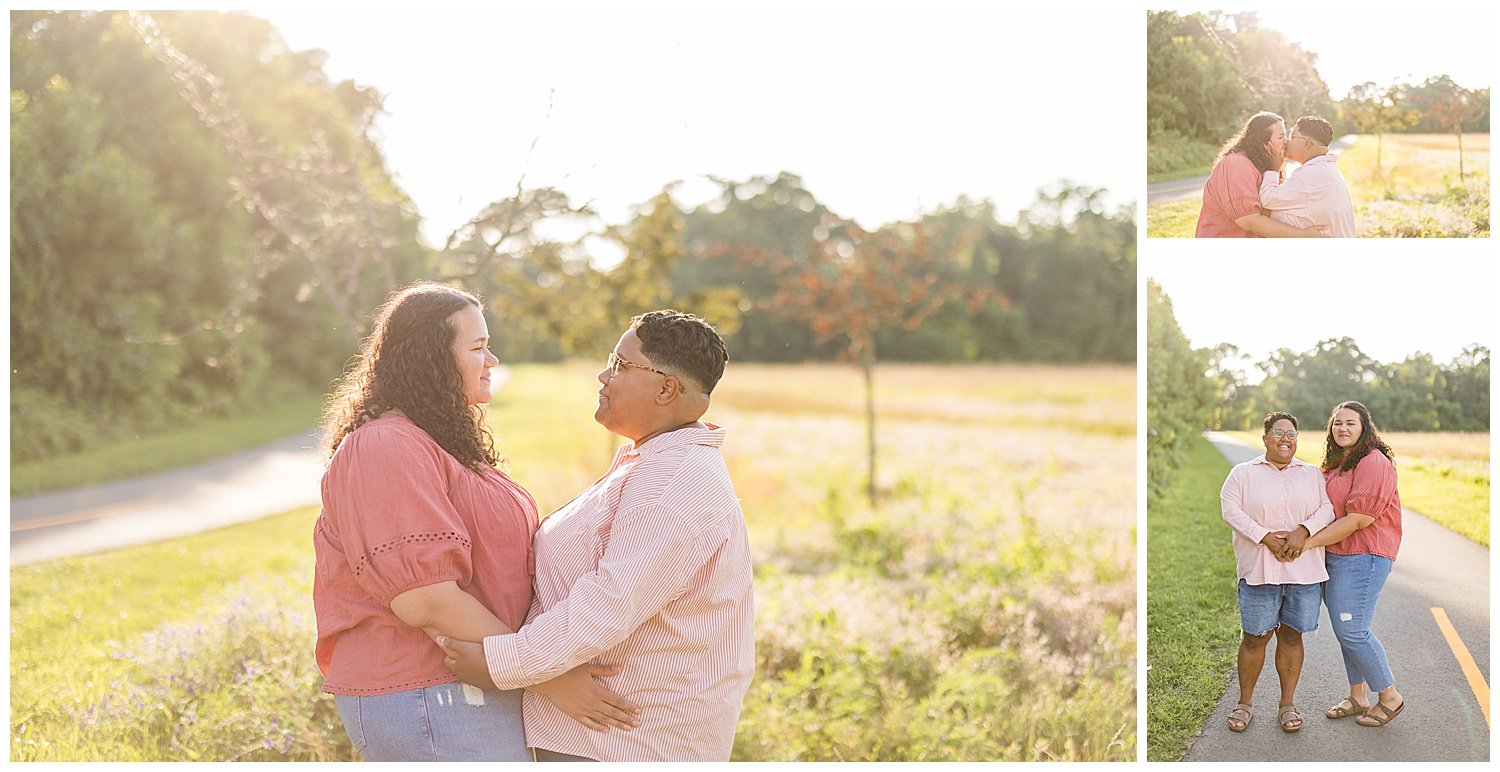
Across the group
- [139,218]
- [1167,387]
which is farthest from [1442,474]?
[139,218]

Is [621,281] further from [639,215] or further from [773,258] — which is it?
[773,258]

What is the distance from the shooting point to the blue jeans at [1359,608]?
3.63 meters

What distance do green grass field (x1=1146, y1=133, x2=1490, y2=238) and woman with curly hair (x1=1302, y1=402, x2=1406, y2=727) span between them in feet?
2.56

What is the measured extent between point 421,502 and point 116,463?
34.5ft

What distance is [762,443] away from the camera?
13.8 meters

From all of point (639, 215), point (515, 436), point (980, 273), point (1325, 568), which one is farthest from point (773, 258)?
point (980, 273)

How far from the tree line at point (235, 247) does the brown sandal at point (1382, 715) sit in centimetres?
359

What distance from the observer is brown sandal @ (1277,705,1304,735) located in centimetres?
369

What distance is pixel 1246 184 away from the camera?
384 centimetres

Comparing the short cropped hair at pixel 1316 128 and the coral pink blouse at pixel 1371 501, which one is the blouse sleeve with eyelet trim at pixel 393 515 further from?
the short cropped hair at pixel 1316 128

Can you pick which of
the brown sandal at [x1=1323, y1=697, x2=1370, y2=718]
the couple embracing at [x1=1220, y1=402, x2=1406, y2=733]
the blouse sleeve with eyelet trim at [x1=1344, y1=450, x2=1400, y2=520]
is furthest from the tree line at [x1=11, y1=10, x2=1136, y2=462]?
the brown sandal at [x1=1323, y1=697, x2=1370, y2=718]

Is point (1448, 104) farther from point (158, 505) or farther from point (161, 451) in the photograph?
point (161, 451)

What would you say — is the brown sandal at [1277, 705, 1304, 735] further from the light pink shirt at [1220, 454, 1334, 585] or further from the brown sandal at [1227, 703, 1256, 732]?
the light pink shirt at [1220, 454, 1334, 585]

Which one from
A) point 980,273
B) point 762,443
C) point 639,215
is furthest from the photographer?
point 980,273
